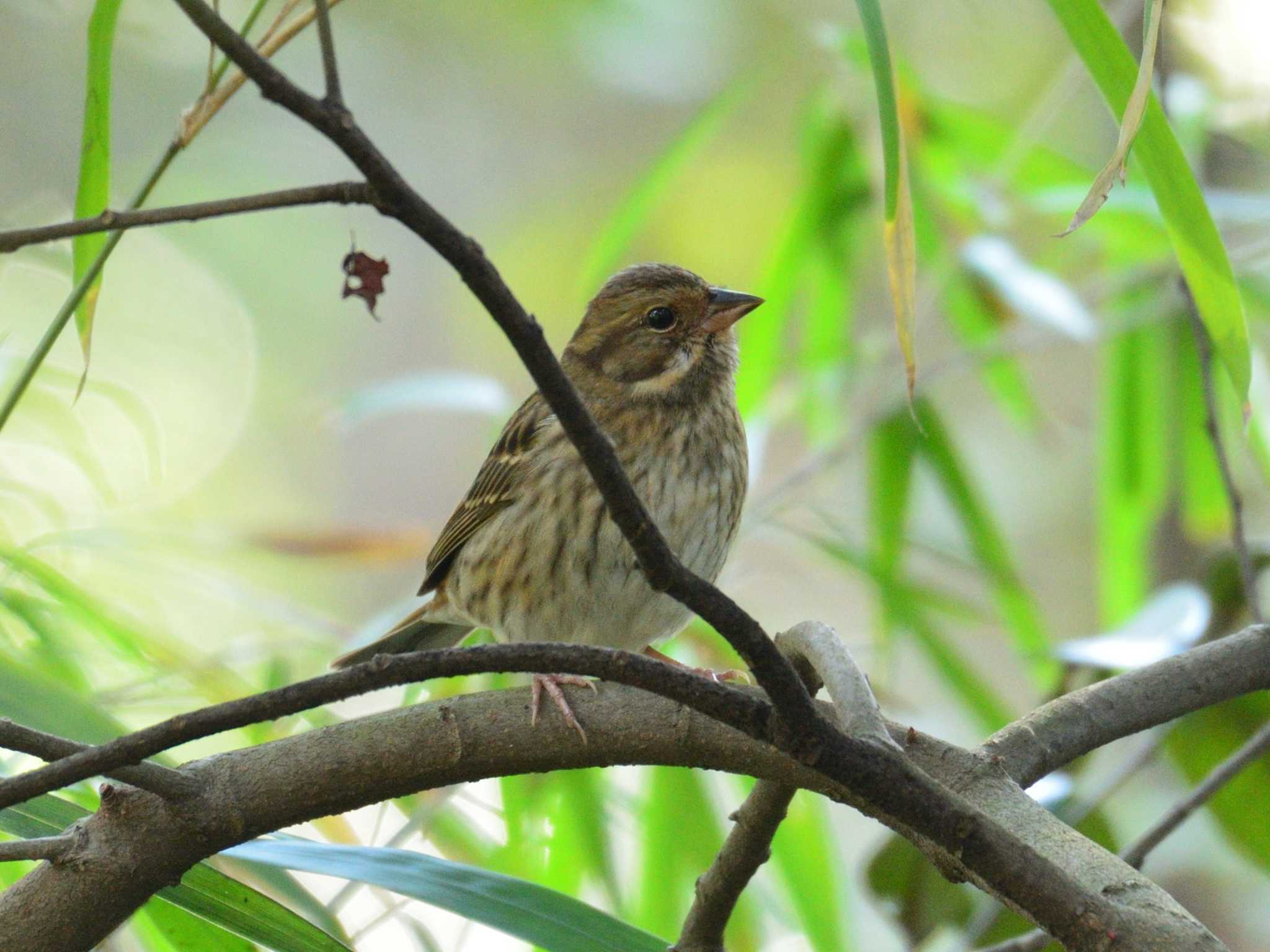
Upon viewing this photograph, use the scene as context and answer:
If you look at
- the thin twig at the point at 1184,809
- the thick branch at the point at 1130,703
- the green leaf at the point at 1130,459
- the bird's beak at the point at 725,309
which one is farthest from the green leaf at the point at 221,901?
the green leaf at the point at 1130,459

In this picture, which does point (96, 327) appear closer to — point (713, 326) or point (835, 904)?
point (713, 326)

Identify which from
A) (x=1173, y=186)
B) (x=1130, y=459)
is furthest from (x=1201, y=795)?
(x=1130, y=459)

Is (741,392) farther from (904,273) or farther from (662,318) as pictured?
(904,273)

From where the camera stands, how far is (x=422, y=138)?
27.7ft

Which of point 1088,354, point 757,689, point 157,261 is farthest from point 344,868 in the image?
point 157,261

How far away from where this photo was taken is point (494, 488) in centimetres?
277

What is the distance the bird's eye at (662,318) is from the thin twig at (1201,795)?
4.33ft

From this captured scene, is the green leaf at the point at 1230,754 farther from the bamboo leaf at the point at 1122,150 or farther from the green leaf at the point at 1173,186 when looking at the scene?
the bamboo leaf at the point at 1122,150

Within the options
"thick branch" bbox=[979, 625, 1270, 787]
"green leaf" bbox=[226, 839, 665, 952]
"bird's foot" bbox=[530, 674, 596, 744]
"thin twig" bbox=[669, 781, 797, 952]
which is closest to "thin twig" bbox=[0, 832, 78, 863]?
"green leaf" bbox=[226, 839, 665, 952]

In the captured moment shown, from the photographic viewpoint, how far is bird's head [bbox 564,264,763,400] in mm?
2682

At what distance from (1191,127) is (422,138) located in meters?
6.05

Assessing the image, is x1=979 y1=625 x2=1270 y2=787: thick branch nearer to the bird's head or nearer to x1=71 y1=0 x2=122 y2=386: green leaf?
x1=71 y1=0 x2=122 y2=386: green leaf

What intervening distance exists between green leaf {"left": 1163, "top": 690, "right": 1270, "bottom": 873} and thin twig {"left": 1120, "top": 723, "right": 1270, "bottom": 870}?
1.26 ft

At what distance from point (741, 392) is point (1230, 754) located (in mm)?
1326
